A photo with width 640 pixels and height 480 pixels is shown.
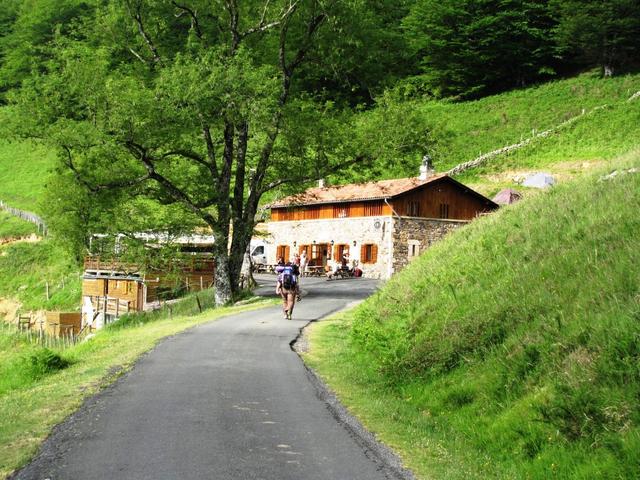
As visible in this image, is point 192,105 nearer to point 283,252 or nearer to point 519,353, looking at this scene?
point 519,353

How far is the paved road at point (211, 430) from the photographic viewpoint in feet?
27.1

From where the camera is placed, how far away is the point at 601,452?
865cm

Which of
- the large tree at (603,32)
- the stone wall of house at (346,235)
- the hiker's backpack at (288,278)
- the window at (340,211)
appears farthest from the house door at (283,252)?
the large tree at (603,32)

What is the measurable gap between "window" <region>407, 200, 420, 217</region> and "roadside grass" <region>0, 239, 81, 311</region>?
2189cm

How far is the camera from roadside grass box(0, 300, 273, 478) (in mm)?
9547

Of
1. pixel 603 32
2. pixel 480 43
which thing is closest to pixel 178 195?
pixel 603 32

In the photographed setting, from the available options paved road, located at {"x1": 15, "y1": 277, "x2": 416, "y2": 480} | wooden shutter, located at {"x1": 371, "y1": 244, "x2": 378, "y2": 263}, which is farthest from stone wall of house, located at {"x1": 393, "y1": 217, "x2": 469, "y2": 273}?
paved road, located at {"x1": 15, "y1": 277, "x2": 416, "y2": 480}

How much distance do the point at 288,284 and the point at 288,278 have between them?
0.96ft

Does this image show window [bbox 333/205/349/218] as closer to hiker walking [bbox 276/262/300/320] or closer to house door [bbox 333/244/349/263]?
house door [bbox 333/244/349/263]

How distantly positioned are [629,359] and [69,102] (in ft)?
78.2

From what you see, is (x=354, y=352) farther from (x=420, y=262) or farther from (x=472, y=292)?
(x=420, y=262)

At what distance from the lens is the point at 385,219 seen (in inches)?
1960

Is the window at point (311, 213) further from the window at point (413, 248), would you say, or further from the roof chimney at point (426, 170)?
the window at point (413, 248)

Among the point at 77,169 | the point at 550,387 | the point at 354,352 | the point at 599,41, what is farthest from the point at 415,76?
the point at 550,387
